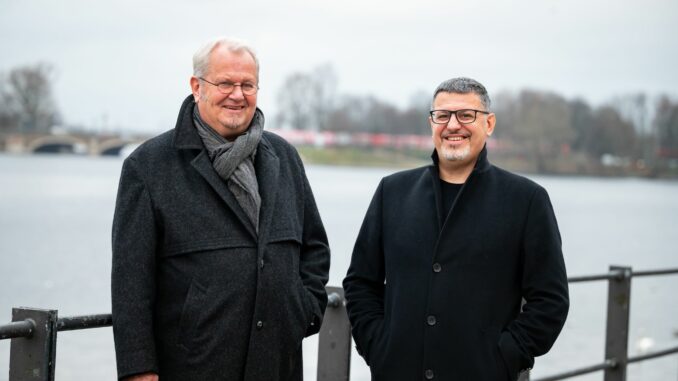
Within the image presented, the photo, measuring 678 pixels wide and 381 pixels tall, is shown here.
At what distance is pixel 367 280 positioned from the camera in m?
3.46

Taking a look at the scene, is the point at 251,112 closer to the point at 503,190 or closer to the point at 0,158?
the point at 503,190

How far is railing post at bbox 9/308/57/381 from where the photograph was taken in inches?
116

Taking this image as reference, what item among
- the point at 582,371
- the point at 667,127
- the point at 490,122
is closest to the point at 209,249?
the point at 490,122

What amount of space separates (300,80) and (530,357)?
343 ft

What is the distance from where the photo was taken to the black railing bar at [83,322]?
2.98 metres

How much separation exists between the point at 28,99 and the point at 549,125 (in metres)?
51.9

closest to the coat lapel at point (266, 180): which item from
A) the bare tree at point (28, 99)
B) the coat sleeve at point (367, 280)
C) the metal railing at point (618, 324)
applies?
the coat sleeve at point (367, 280)

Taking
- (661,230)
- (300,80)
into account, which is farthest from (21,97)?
(661,230)

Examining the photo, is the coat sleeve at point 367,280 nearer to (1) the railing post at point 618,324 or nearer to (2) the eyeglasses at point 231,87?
(2) the eyeglasses at point 231,87

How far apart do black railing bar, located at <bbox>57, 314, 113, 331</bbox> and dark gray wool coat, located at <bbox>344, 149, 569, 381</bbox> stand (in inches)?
36.2

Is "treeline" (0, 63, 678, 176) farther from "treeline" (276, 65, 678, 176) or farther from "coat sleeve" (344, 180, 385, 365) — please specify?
"coat sleeve" (344, 180, 385, 365)

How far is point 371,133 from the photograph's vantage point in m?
95.8

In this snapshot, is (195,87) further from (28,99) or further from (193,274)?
(28,99)

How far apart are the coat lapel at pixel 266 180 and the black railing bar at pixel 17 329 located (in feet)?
2.63
